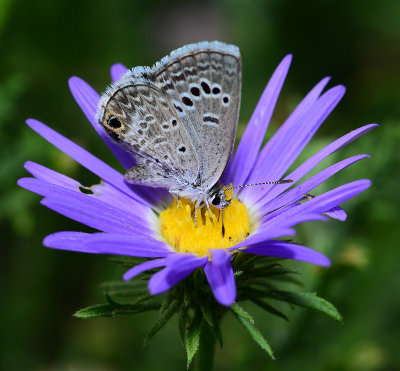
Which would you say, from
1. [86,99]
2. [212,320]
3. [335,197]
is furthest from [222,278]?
[86,99]

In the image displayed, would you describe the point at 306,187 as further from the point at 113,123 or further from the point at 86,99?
the point at 86,99

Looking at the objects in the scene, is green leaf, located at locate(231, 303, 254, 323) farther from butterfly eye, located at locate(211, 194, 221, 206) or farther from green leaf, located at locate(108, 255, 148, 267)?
butterfly eye, located at locate(211, 194, 221, 206)

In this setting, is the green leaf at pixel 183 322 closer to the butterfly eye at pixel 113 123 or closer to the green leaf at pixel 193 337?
the green leaf at pixel 193 337

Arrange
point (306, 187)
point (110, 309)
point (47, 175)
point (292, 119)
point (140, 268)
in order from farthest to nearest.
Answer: point (292, 119) < point (47, 175) < point (306, 187) < point (110, 309) < point (140, 268)

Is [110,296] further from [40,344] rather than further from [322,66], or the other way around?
[322,66]

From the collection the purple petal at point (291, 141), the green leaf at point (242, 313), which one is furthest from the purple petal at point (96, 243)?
the purple petal at point (291, 141)

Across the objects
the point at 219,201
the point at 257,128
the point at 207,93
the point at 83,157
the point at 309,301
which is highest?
the point at 207,93
